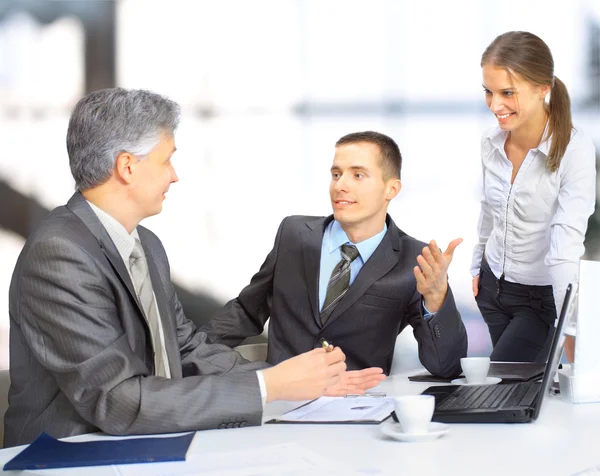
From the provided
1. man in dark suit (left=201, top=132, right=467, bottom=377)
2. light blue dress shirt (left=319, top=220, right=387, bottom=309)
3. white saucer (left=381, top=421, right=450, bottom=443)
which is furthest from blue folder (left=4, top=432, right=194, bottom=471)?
light blue dress shirt (left=319, top=220, right=387, bottom=309)

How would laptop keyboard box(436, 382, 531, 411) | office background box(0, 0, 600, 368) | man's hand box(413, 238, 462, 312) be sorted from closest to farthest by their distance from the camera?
laptop keyboard box(436, 382, 531, 411) < man's hand box(413, 238, 462, 312) < office background box(0, 0, 600, 368)

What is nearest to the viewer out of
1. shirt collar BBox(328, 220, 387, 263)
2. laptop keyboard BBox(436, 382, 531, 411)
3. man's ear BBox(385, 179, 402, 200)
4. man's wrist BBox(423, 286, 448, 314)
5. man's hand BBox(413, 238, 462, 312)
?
laptop keyboard BBox(436, 382, 531, 411)

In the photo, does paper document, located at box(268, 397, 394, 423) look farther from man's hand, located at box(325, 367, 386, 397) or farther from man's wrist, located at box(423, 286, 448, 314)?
man's wrist, located at box(423, 286, 448, 314)

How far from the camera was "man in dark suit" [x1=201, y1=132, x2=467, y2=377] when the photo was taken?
2.49m

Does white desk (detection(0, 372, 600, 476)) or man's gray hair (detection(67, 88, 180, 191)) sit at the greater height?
man's gray hair (detection(67, 88, 180, 191))

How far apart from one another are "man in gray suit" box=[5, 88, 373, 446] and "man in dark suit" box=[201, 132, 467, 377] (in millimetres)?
624

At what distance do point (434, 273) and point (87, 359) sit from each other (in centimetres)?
91

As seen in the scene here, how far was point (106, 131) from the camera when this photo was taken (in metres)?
1.78

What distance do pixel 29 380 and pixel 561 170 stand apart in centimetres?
178

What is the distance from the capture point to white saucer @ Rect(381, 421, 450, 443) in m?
1.37

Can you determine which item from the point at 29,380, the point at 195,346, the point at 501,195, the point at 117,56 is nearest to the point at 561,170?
the point at 501,195

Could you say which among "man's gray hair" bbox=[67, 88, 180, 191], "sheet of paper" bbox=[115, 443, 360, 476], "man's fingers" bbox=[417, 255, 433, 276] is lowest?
"sheet of paper" bbox=[115, 443, 360, 476]

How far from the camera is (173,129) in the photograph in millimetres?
1888

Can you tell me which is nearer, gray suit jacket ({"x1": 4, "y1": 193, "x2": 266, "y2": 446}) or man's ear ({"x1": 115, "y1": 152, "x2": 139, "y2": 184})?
gray suit jacket ({"x1": 4, "y1": 193, "x2": 266, "y2": 446})
